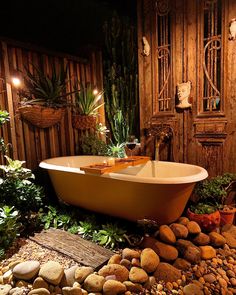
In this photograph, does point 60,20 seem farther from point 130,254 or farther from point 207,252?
point 207,252

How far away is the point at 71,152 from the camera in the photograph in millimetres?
3654

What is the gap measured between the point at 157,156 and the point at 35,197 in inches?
61.2

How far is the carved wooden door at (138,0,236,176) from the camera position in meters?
2.45

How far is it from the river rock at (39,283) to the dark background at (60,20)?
366cm

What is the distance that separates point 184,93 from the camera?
8.78ft

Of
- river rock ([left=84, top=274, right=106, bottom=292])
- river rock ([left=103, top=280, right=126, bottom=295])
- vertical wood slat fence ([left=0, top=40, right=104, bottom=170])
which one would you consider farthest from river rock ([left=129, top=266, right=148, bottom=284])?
vertical wood slat fence ([left=0, top=40, right=104, bottom=170])

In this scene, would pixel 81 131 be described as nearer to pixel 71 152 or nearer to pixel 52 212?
pixel 71 152

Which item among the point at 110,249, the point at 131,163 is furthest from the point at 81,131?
the point at 110,249

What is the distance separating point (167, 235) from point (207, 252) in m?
0.38

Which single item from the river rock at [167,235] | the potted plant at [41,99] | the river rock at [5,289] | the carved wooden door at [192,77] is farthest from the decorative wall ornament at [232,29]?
the river rock at [5,289]

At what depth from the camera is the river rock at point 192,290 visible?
1538mm

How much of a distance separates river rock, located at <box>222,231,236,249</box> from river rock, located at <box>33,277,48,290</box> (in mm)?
1672

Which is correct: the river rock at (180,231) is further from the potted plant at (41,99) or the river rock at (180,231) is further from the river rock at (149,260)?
the potted plant at (41,99)

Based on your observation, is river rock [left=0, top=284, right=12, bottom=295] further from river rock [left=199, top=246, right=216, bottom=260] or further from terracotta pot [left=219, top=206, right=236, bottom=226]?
terracotta pot [left=219, top=206, right=236, bottom=226]
